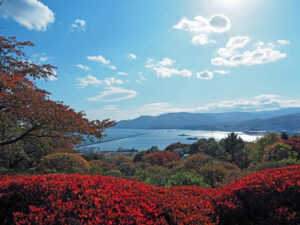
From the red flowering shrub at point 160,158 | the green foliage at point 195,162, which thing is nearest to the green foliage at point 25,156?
the green foliage at point 195,162

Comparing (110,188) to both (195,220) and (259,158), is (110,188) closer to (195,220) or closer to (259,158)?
(195,220)

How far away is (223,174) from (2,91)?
9.05 meters

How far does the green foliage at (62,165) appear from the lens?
8859 millimetres

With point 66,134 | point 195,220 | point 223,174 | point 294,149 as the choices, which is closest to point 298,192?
point 195,220

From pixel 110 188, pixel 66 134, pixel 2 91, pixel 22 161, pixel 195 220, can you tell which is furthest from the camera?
pixel 22 161

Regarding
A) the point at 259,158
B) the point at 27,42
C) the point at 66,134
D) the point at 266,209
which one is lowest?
the point at 259,158

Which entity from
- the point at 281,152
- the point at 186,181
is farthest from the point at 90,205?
the point at 281,152

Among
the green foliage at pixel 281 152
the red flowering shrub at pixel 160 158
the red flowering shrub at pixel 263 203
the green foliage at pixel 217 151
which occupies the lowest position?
the red flowering shrub at pixel 160 158

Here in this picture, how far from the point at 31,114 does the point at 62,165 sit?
14.0 ft

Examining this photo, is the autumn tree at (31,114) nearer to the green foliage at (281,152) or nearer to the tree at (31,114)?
the tree at (31,114)

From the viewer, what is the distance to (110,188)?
3.56m

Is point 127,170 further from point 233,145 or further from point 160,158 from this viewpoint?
point 233,145

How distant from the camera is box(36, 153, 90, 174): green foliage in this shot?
886 cm

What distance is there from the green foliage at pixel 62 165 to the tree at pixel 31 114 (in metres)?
2.08
